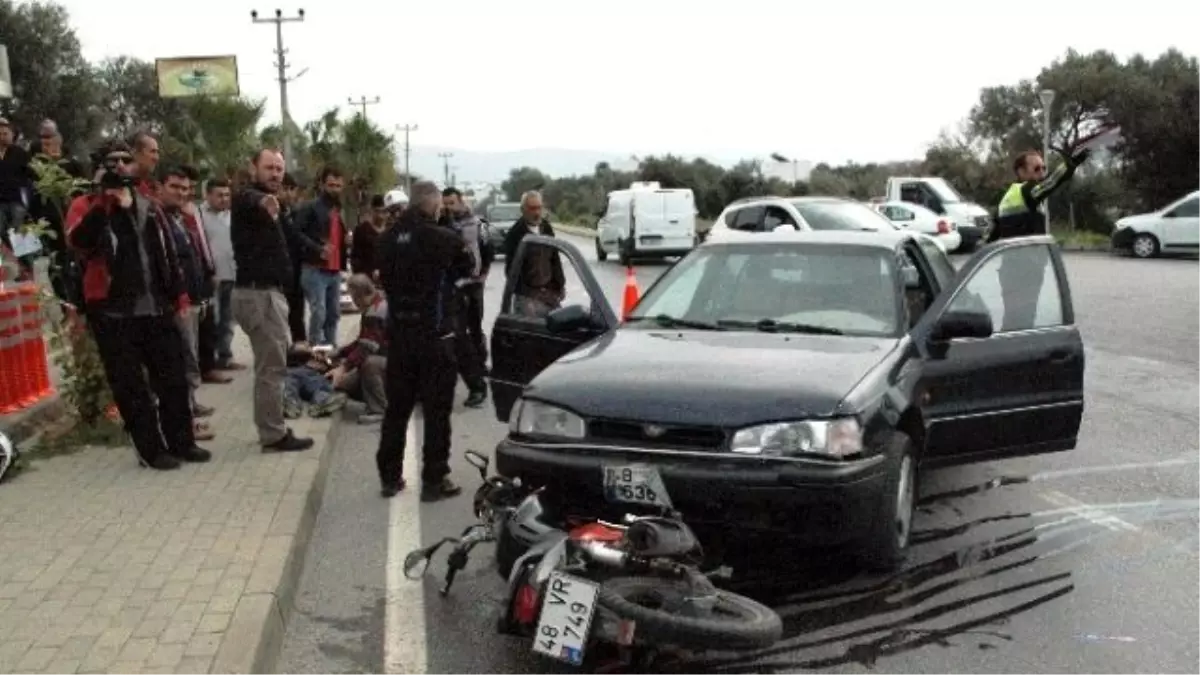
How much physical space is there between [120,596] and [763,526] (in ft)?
8.52

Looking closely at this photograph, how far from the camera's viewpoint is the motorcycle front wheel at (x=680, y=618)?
13.4ft

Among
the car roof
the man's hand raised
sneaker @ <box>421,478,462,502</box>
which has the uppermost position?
the man's hand raised

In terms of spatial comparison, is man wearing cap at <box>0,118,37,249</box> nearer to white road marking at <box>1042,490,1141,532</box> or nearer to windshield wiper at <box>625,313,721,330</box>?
windshield wiper at <box>625,313,721,330</box>

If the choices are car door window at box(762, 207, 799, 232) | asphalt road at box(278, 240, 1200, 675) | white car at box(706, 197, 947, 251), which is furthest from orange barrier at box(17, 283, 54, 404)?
car door window at box(762, 207, 799, 232)

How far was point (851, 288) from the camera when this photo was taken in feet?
21.5

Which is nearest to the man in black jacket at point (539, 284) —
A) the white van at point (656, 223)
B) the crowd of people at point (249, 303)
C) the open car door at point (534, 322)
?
the open car door at point (534, 322)

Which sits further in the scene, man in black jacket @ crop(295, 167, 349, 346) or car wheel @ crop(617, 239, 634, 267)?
car wheel @ crop(617, 239, 634, 267)

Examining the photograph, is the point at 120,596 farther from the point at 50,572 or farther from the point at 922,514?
the point at 922,514

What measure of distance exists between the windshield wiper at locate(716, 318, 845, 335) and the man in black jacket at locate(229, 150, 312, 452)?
2994 millimetres

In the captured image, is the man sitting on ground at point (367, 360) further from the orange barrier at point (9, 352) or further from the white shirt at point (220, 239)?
the orange barrier at point (9, 352)

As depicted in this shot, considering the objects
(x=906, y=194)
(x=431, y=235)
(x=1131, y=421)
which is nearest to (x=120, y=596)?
(x=431, y=235)

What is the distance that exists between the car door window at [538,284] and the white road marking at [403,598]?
1.22 meters

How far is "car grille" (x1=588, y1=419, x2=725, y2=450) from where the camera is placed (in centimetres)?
507

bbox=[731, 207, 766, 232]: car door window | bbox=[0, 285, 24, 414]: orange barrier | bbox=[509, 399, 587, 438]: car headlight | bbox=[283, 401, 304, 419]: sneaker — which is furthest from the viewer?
bbox=[731, 207, 766, 232]: car door window
